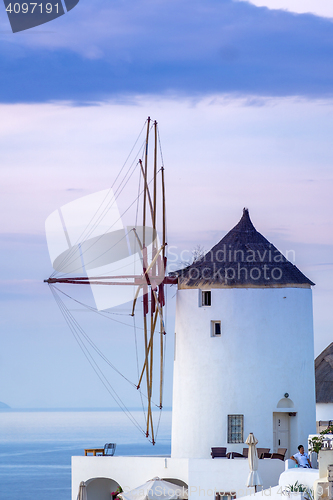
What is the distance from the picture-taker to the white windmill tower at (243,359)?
29.1m

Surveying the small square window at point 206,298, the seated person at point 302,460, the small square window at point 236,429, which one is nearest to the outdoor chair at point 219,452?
the small square window at point 236,429

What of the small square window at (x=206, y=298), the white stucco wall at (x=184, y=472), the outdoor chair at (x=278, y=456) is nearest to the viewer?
the white stucco wall at (x=184, y=472)

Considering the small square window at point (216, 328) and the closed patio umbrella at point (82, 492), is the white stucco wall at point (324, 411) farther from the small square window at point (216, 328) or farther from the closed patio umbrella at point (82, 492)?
the closed patio umbrella at point (82, 492)

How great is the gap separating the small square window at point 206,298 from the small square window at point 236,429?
3966 millimetres

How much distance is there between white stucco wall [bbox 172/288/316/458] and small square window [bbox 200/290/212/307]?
0.21 meters

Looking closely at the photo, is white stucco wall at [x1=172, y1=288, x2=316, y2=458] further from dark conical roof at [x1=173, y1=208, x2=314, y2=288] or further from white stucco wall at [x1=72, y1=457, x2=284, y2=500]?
white stucco wall at [x1=72, y1=457, x2=284, y2=500]

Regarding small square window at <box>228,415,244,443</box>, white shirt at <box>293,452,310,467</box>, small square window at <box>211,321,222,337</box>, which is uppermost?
small square window at <box>211,321,222,337</box>

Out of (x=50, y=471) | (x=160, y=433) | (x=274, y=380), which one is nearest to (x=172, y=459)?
(x=274, y=380)

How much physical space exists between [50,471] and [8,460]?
54.8ft

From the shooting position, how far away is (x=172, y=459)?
27.9 m

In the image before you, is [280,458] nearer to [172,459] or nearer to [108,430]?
[172,459]

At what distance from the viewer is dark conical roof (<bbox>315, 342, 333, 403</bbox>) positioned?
117 ft

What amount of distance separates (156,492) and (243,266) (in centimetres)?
840

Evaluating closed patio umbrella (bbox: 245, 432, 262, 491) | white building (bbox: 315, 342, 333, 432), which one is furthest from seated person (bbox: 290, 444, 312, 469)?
white building (bbox: 315, 342, 333, 432)
